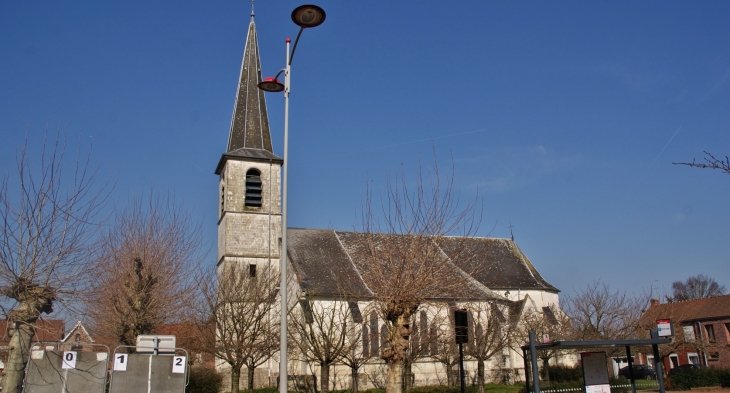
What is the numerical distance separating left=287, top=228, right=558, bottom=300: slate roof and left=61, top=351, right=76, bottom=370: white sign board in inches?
613

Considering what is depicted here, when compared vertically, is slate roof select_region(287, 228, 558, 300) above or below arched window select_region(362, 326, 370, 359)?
above

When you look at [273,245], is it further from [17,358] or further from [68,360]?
[17,358]

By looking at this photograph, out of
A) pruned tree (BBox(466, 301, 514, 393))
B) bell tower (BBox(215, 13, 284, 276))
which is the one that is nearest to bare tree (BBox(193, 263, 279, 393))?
bell tower (BBox(215, 13, 284, 276))

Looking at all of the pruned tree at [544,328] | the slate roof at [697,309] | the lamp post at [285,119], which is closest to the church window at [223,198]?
the pruned tree at [544,328]

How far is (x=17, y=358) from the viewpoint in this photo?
38.8ft

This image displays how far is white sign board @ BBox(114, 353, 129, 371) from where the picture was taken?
1237 centimetres

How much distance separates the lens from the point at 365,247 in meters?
17.1

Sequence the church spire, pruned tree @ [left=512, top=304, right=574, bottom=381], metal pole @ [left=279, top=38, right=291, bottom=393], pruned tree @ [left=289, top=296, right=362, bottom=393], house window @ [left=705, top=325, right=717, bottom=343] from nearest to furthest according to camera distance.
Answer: metal pole @ [left=279, top=38, right=291, bottom=393] → pruned tree @ [left=289, top=296, right=362, bottom=393] → pruned tree @ [left=512, top=304, right=574, bottom=381] → the church spire → house window @ [left=705, top=325, right=717, bottom=343]

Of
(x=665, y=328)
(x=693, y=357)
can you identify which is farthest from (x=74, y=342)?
(x=693, y=357)

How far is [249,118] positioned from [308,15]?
25.4 metres

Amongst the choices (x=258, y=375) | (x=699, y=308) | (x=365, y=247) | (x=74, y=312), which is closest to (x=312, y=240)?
(x=258, y=375)

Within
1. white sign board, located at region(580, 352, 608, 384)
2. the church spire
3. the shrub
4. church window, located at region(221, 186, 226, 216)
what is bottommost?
the shrub

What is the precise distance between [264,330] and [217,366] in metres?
6.91

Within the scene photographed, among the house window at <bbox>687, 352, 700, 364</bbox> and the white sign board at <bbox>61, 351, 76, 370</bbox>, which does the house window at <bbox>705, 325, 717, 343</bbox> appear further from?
the white sign board at <bbox>61, 351, 76, 370</bbox>
